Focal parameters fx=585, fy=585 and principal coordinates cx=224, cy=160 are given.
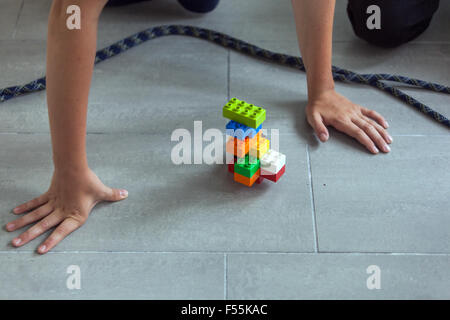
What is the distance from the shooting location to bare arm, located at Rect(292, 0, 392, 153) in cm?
132

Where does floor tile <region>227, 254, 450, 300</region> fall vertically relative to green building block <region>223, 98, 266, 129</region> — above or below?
below

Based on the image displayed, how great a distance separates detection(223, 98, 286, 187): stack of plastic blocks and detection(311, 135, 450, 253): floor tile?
0.11m

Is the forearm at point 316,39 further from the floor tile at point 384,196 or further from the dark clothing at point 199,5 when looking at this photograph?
the dark clothing at point 199,5

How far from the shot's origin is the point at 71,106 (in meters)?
1.03

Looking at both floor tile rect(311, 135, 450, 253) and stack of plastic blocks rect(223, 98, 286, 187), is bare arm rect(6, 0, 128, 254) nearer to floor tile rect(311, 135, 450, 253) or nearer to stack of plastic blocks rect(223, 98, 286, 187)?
stack of plastic blocks rect(223, 98, 286, 187)

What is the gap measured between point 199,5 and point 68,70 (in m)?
0.77

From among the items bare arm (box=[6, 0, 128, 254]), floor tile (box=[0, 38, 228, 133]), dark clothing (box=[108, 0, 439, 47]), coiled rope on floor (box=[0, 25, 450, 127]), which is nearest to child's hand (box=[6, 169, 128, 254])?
bare arm (box=[6, 0, 128, 254])

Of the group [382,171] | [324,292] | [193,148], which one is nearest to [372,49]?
[382,171]

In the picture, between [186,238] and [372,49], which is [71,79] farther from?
[372,49]

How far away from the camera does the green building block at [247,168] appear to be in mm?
1187

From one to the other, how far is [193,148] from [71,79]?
384mm

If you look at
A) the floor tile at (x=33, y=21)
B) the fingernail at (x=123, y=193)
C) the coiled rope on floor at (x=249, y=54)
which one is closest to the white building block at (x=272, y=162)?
the fingernail at (x=123, y=193)

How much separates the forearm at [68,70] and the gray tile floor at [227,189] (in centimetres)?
22

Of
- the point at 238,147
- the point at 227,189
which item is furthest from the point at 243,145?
the point at 227,189
